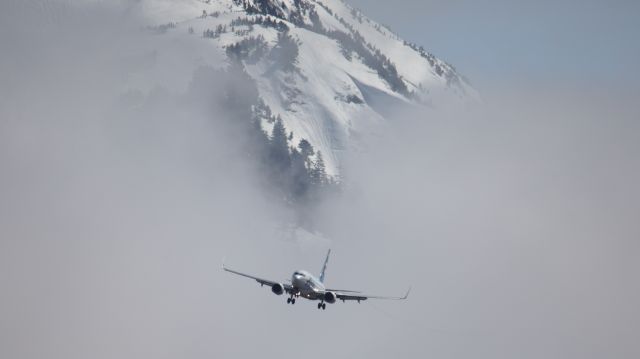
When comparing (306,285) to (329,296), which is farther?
(329,296)

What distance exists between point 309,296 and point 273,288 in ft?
18.7

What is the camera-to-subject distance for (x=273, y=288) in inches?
6166

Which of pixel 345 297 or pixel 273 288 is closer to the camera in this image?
pixel 273 288

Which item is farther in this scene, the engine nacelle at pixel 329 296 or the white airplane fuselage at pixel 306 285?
the engine nacelle at pixel 329 296

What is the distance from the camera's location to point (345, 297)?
167m

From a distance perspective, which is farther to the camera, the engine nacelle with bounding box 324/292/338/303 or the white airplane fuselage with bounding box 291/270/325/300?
the engine nacelle with bounding box 324/292/338/303

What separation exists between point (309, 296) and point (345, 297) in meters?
9.55

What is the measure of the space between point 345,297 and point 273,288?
48.1 feet

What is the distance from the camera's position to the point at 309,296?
159 metres
